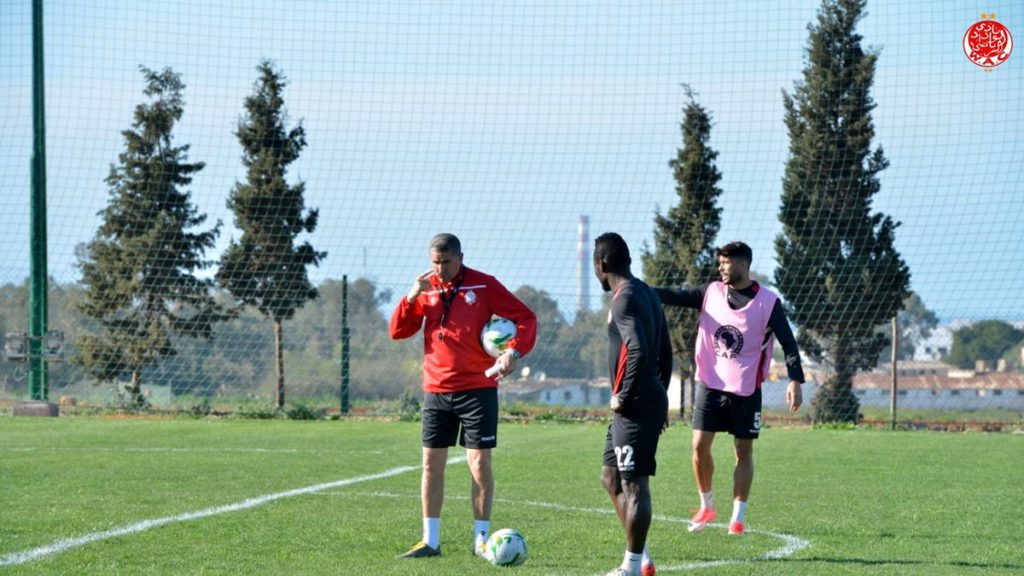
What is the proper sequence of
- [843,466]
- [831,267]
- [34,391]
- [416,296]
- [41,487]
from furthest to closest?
[831,267] < [34,391] < [843,466] < [41,487] < [416,296]

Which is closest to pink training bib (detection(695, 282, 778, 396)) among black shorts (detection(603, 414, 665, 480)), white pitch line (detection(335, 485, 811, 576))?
white pitch line (detection(335, 485, 811, 576))

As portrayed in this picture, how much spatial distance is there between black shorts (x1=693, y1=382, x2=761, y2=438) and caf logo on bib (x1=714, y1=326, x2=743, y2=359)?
0.28 meters

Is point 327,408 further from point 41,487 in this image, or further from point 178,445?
point 41,487

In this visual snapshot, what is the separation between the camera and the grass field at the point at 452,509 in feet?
23.8

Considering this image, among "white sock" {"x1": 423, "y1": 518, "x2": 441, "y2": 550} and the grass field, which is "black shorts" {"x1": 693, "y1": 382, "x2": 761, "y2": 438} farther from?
"white sock" {"x1": 423, "y1": 518, "x2": 441, "y2": 550}

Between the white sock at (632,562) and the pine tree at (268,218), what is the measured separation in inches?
829

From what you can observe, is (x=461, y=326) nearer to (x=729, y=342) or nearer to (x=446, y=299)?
(x=446, y=299)

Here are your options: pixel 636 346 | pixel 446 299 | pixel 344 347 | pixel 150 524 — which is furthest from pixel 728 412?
pixel 344 347

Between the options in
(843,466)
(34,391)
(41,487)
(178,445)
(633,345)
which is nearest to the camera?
(633,345)

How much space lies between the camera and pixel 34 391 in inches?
939

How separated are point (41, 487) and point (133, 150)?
755 inches

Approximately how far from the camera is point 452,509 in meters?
9.80

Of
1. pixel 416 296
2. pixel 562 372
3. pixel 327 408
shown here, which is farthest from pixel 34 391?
pixel 416 296

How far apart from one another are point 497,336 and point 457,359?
30 centimetres
